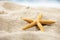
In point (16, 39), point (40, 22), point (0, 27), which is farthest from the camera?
point (40, 22)

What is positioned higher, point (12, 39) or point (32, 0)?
point (32, 0)

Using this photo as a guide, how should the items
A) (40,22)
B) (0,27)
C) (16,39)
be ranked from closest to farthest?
(16,39), (0,27), (40,22)

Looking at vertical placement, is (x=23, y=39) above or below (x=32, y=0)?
below

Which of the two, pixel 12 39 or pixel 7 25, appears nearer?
pixel 12 39

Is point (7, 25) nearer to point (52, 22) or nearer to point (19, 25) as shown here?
point (19, 25)

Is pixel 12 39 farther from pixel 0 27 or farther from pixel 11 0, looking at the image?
pixel 11 0

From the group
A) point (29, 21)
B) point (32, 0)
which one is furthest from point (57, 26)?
point (32, 0)

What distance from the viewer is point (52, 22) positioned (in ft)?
4.85

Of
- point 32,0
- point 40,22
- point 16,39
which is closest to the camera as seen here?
point 16,39

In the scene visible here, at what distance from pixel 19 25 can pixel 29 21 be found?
0.11 m

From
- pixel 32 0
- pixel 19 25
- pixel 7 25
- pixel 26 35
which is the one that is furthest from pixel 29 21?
pixel 32 0

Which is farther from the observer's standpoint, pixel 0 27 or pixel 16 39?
pixel 0 27

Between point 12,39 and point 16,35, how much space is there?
6cm

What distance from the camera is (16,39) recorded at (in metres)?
0.94
